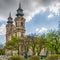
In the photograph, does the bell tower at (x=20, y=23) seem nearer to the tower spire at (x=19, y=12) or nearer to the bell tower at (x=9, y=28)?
the tower spire at (x=19, y=12)

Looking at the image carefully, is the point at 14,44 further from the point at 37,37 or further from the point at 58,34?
the point at 58,34

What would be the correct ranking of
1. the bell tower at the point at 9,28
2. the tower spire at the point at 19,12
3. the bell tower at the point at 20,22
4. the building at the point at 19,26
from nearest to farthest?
the building at the point at 19,26 < the bell tower at the point at 20,22 < the tower spire at the point at 19,12 < the bell tower at the point at 9,28

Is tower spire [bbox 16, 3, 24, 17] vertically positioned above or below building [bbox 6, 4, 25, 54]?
above

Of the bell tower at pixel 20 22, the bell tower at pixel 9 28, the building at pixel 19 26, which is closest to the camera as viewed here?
the building at pixel 19 26

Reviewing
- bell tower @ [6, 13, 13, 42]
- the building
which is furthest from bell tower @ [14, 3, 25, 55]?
bell tower @ [6, 13, 13, 42]

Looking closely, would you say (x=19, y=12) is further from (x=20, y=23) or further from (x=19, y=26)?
(x=19, y=26)

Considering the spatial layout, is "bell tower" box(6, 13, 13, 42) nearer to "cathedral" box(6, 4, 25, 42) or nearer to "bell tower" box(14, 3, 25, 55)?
"cathedral" box(6, 4, 25, 42)

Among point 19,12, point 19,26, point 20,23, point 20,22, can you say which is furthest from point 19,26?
point 19,12

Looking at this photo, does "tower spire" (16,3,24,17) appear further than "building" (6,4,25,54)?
Yes

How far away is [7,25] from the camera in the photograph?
134 meters

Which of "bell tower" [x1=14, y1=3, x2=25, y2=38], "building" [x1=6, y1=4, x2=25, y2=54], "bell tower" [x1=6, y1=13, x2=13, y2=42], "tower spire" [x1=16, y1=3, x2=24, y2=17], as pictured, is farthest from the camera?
"bell tower" [x1=6, y1=13, x2=13, y2=42]

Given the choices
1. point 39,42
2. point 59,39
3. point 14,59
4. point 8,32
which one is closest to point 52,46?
point 59,39

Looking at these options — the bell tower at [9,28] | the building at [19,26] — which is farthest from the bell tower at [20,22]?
the bell tower at [9,28]

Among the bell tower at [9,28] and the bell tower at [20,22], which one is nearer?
the bell tower at [20,22]
